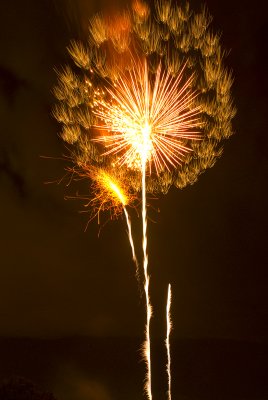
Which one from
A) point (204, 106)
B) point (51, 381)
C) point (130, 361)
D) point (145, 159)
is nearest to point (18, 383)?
point (145, 159)

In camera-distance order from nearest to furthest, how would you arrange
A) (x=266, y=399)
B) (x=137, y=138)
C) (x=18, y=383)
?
(x=18, y=383), (x=137, y=138), (x=266, y=399)

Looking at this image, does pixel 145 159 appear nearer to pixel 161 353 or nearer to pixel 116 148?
pixel 116 148

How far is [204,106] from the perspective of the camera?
11047 millimetres

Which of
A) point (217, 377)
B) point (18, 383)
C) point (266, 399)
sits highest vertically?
point (217, 377)

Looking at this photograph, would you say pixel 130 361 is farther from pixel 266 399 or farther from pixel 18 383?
pixel 18 383

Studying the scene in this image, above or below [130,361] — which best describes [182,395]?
below

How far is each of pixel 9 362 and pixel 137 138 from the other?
9.01 metres

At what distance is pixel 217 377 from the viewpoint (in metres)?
17.0

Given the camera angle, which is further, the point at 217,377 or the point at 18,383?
the point at 217,377

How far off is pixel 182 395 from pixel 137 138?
25.2 feet

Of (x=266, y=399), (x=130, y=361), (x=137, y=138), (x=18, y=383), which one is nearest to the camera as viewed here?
(x=18, y=383)

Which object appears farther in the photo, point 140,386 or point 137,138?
point 140,386

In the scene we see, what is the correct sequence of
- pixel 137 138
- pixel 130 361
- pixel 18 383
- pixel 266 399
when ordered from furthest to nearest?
1. pixel 130 361
2. pixel 266 399
3. pixel 137 138
4. pixel 18 383

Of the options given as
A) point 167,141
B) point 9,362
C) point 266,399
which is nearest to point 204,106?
point 167,141
